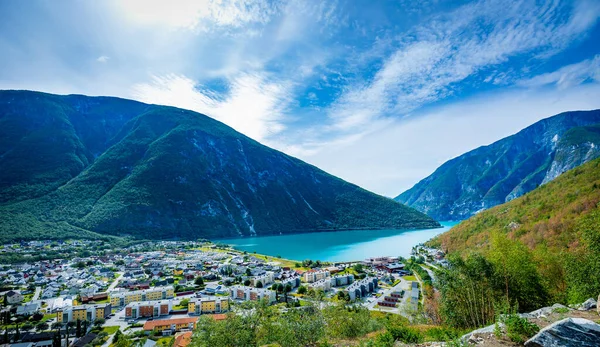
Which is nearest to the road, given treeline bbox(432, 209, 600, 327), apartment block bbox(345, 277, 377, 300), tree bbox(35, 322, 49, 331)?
apartment block bbox(345, 277, 377, 300)

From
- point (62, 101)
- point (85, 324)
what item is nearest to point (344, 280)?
point (85, 324)

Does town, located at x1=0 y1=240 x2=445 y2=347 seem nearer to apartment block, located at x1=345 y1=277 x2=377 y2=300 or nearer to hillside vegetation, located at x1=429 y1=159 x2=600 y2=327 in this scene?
apartment block, located at x1=345 y1=277 x2=377 y2=300

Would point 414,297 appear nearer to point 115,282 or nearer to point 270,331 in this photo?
point 270,331

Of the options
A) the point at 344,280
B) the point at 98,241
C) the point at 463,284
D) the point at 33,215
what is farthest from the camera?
the point at 33,215

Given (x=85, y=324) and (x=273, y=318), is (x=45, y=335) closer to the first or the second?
(x=85, y=324)

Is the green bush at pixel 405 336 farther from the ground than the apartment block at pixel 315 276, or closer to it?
farther from the ground

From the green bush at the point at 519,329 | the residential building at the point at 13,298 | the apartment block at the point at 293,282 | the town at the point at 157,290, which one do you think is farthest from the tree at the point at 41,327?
the green bush at the point at 519,329

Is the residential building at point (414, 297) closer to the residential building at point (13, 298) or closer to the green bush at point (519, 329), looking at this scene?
the green bush at point (519, 329)
